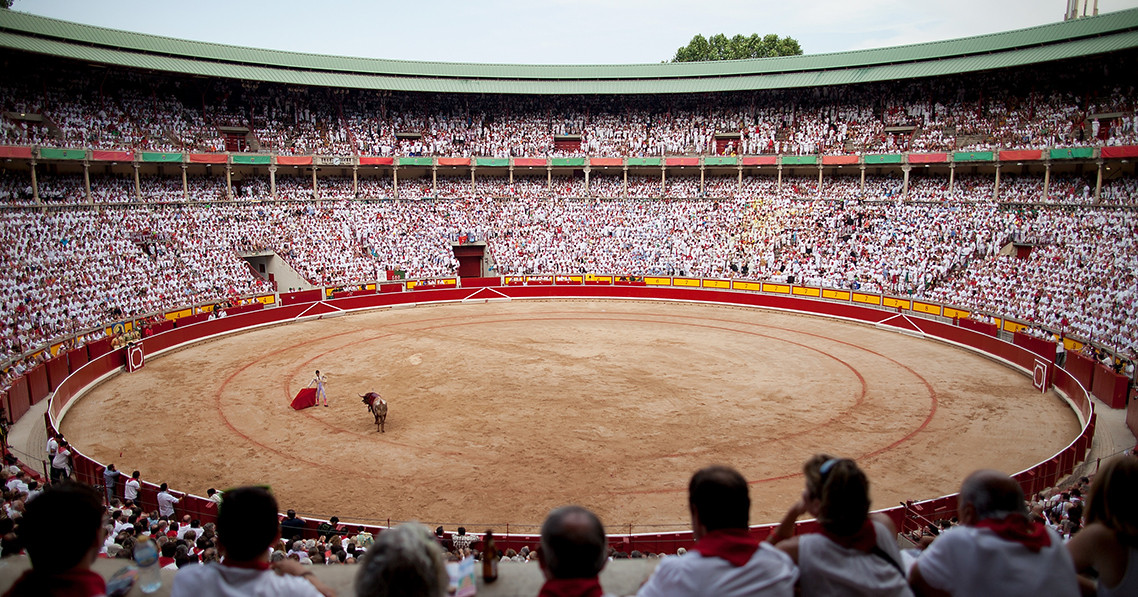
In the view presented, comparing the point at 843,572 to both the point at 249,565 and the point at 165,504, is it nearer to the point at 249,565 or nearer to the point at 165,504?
the point at 249,565

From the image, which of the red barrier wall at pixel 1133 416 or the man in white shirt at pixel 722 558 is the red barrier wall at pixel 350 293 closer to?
the red barrier wall at pixel 1133 416

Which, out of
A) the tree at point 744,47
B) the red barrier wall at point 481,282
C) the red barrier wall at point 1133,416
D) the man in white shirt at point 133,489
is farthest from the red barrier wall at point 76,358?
the tree at point 744,47

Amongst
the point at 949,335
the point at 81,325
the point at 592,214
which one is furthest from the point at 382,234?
the point at 949,335

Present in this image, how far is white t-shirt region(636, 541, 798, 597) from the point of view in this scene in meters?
2.97

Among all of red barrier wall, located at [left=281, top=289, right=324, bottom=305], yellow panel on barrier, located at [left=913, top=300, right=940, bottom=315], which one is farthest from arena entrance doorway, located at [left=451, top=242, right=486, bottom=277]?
yellow panel on barrier, located at [left=913, top=300, right=940, bottom=315]

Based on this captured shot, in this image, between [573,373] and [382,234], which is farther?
[382,234]

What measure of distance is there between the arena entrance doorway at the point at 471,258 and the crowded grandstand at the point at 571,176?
31.8 inches

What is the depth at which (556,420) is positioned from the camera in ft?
63.4

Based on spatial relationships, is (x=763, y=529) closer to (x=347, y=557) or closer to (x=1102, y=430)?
(x=347, y=557)

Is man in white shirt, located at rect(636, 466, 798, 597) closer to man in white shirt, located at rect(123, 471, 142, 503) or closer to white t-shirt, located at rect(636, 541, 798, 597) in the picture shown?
white t-shirt, located at rect(636, 541, 798, 597)

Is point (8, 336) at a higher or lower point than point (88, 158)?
lower

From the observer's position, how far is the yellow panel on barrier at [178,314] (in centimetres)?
3234

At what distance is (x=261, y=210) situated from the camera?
149ft

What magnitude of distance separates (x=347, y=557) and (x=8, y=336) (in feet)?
80.2
